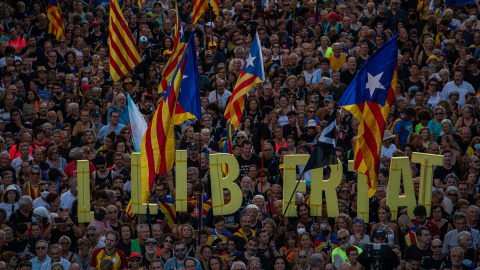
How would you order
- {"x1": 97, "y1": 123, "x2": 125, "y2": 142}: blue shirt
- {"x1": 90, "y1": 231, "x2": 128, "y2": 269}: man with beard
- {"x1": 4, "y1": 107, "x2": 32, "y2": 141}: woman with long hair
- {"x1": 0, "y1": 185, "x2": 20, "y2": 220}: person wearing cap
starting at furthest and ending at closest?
{"x1": 4, "y1": 107, "x2": 32, "y2": 141}: woman with long hair < {"x1": 97, "y1": 123, "x2": 125, "y2": 142}: blue shirt < {"x1": 0, "y1": 185, "x2": 20, "y2": 220}: person wearing cap < {"x1": 90, "y1": 231, "x2": 128, "y2": 269}: man with beard

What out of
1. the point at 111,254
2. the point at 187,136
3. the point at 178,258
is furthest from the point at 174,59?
the point at 178,258

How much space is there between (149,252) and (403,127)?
21.5ft

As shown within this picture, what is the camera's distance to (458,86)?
854 inches

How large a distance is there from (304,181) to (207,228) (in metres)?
1.72

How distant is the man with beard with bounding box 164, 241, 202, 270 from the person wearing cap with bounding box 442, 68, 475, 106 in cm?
830

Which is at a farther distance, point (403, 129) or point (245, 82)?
point (403, 129)

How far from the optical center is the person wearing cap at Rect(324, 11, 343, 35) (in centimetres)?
2469

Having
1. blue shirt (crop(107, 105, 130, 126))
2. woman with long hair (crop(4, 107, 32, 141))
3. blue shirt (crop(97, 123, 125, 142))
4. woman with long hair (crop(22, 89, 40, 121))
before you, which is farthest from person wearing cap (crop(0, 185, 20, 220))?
woman with long hair (crop(22, 89, 40, 121))

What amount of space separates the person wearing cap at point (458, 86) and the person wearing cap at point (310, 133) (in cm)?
335

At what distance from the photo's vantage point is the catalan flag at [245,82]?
1892cm

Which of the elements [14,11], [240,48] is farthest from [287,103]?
[14,11]

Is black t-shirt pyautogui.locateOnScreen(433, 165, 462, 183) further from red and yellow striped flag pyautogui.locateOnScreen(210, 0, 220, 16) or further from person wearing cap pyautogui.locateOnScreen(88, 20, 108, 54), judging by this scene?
person wearing cap pyautogui.locateOnScreen(88, 20, 108, 54)

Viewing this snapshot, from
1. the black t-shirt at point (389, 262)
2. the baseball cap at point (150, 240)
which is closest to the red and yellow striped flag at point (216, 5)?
the baseball cap at point (150, 240)

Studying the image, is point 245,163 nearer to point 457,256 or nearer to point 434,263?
point 434,263
